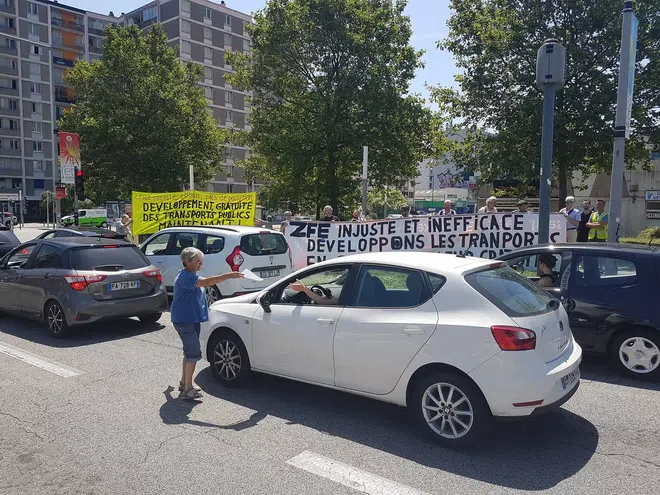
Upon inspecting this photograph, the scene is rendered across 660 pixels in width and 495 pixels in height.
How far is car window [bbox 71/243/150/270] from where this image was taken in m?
8.26

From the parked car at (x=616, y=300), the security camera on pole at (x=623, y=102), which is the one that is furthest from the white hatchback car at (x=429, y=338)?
the security camera on pole at (x=623, y=102)

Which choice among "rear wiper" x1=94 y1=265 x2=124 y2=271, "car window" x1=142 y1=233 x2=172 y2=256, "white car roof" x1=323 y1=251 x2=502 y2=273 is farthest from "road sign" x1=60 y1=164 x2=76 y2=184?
"white car roof" x1=323 y1=251 x2=502 y2=273

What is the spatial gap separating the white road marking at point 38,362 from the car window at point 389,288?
3731 millimetres

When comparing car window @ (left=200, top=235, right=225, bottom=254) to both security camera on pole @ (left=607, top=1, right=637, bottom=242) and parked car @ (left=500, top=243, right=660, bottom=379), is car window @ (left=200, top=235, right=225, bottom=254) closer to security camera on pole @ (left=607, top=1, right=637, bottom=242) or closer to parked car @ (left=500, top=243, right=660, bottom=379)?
parked car @ (left=500, top=243, right=660, bottom=379)

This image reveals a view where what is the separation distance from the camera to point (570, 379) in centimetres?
441

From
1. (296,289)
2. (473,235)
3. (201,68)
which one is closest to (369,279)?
(296,289)

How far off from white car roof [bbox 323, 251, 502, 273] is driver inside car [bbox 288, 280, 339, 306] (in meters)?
0.36

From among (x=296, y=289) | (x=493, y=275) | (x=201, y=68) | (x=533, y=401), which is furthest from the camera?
(x=201, y=68)

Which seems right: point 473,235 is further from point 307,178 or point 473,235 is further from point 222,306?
point 307,178

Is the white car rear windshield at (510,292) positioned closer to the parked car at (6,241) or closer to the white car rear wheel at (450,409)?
the white car rear wheel at (450,409)

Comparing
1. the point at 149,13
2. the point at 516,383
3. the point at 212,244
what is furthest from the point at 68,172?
the point at 149,13

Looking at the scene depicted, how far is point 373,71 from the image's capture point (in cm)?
2262

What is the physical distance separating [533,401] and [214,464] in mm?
2443

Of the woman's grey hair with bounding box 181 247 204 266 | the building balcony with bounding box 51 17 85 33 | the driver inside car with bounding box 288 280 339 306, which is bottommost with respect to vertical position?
the driver inside car with bounding box 288 280 339 306
